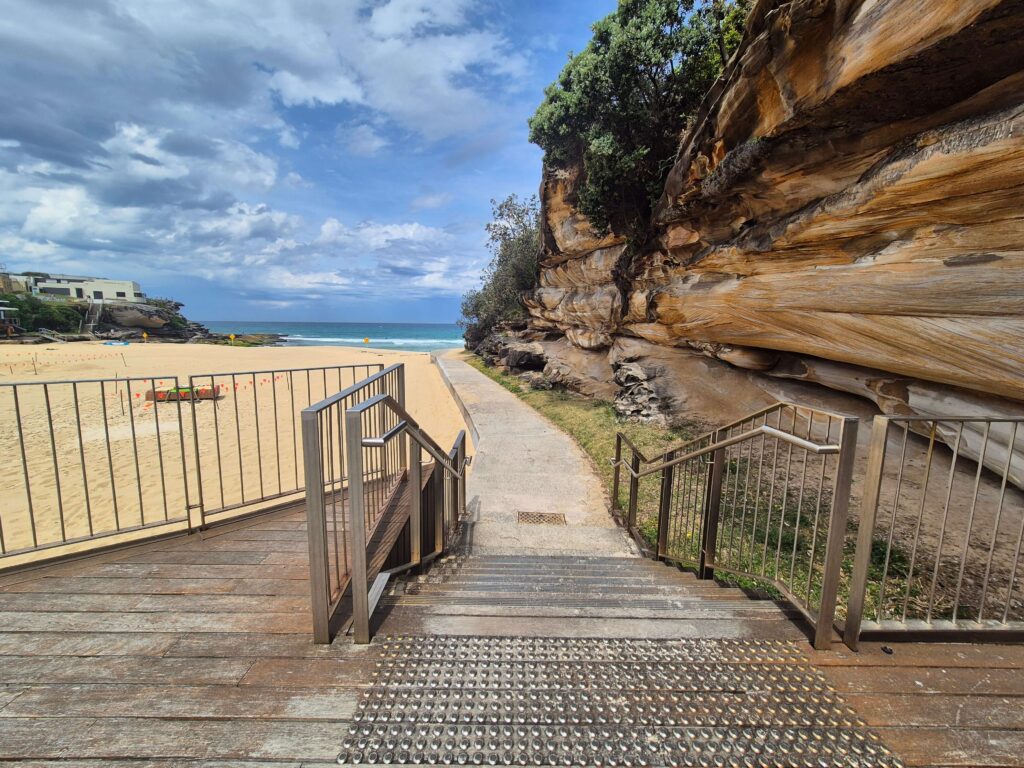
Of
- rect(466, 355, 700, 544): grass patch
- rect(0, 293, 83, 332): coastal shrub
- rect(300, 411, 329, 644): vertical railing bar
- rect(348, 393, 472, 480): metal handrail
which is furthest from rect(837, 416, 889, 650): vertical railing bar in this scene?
rect(0, 293, 83, 332): coastal shrub

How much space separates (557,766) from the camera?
1558 millimetres

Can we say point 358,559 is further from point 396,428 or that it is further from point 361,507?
point 396,428

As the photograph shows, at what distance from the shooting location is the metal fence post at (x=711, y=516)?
126 inches

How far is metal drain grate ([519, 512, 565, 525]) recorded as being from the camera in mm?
5773

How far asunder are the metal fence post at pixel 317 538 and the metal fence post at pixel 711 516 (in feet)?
8.76

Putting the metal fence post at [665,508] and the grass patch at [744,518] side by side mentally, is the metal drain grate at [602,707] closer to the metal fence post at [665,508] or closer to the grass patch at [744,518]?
the grass patch at [744,518]

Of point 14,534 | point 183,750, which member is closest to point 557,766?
point 183,750

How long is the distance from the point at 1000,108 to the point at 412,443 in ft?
18.8

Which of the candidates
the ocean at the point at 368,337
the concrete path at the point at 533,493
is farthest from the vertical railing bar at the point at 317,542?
the ocean at the point at 368,337

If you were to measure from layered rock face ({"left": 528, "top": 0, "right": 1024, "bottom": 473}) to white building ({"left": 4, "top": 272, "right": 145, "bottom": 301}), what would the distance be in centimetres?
7709

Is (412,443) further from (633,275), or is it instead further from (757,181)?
(633,275)

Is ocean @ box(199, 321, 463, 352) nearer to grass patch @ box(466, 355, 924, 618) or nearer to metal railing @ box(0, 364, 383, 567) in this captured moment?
metal railing @ box(0, 364, 383, 567)

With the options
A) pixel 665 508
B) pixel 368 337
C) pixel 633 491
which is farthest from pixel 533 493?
pixel 368 337

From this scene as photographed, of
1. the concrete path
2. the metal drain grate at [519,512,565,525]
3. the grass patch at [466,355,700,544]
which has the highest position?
the grass patch at [466,355,700,544]
